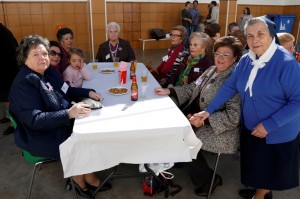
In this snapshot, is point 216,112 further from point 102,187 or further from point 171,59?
point 171,59

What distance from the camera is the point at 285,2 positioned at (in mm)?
11523

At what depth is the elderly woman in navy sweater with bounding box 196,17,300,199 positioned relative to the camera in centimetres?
173

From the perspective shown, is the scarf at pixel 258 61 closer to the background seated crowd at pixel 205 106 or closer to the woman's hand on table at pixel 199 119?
the background seated crowd at pixel 205 106

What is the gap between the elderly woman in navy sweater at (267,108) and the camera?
173 centimetres

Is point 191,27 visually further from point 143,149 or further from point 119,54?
point 143,149

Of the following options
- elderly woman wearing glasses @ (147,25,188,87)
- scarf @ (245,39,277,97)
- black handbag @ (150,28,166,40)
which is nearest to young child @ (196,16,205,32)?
black handbag @ (150,28,166,40)

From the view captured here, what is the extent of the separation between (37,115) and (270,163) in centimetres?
172

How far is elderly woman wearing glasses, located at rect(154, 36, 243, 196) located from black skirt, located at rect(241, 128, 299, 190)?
0.14m

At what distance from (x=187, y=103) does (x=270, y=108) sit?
39.5 inches

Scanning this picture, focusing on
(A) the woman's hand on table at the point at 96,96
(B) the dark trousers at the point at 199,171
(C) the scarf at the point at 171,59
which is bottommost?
(B) the dark trousers at the point at 199,171

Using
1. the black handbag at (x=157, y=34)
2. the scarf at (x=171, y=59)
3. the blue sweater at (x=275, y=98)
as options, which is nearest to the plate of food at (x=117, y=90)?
the blue sweater at (x=275, y=98)

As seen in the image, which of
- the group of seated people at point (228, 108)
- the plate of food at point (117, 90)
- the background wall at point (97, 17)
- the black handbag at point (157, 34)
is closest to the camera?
the group of seated people at point (228, 108)

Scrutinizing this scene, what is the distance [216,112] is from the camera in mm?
2156

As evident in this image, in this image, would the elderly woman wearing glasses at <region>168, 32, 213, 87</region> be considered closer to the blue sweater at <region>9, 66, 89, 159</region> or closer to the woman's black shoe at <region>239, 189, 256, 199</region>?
the woman's black shoe at <region>239, 189, 256, 199</region>
